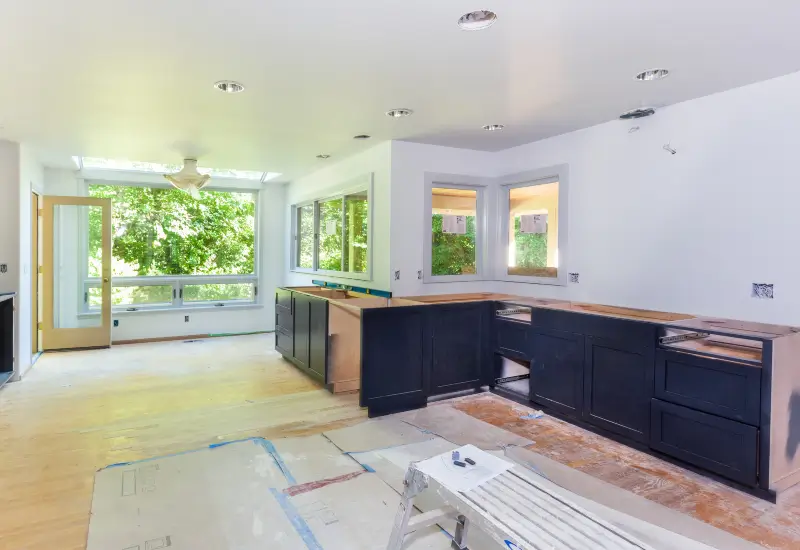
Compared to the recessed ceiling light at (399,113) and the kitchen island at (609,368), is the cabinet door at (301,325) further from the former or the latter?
the recessed ceiling light at (399,113)

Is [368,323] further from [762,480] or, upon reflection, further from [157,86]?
[762,480]

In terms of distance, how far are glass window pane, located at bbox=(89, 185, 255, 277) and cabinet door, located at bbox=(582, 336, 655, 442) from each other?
564cm

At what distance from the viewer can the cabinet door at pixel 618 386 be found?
10.1ft

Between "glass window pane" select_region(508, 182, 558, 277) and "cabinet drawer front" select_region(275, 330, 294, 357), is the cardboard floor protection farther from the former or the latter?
"cabinet drawer front" select_region(275, 330, 294, 357)

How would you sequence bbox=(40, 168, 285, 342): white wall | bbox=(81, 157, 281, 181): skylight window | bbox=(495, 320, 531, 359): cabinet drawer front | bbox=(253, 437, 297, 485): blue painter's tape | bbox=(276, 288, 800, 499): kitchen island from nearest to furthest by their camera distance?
bbox=(276, 288, 800, 499): kitchen island
bbox=(253, 437, 297, 485): blue painter's tape
bbox=(495, 320, 531, 359): cabinet drawer front
bbox=(81, 157, 281, 181): skylight window
bbox=(40, 168, 285, 342): white wall

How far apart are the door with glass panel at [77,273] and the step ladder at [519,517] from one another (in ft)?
19.5

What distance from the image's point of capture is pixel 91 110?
142 inches

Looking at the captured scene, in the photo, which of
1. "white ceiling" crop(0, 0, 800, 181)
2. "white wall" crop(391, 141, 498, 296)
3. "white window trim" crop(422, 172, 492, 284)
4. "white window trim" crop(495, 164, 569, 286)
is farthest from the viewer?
"white window trim" crop(422, 172, 492, 284)

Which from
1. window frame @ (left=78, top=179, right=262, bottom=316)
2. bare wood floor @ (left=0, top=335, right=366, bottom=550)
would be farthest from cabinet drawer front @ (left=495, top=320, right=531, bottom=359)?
window frame @ (left=78, top=179, right=262, bottom=316)

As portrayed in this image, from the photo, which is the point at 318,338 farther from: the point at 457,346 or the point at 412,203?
the point at 412,203

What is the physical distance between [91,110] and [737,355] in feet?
15.5

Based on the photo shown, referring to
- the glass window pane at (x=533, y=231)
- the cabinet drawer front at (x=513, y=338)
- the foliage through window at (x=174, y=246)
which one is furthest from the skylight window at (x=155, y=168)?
the cabinet drawer front at (x=513, y=338)

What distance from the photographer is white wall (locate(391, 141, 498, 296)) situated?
4531mm

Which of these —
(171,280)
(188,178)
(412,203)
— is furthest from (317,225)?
(171,280)
